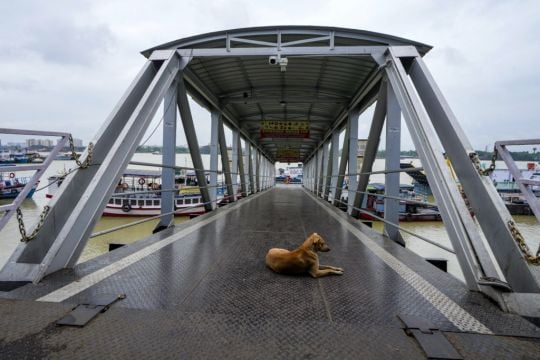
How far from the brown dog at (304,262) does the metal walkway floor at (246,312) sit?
0.08m

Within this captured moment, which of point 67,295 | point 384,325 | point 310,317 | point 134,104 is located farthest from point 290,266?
point 134,104

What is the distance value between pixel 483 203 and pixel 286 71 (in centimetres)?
568

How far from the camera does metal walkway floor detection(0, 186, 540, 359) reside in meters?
1.53

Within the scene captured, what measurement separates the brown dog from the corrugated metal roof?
362 cm

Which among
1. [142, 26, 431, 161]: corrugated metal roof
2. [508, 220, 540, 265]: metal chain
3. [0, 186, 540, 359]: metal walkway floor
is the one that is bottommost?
[0, 186, 540, 359]: metal walkway floor

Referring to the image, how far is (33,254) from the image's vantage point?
2477 mm

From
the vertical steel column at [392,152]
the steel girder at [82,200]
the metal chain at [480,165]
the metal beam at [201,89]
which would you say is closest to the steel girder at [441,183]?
the metal chain at [480,165]

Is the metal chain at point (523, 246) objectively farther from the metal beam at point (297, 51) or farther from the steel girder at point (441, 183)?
the metal beam at point (297, 51)

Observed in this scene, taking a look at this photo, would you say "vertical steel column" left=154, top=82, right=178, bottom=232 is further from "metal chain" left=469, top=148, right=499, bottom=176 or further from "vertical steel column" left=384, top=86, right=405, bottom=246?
"metal chain" left=469, top=148, right=499, bottom=176

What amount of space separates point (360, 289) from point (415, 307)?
453mm

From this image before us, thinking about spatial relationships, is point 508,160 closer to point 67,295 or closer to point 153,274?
point 153,274

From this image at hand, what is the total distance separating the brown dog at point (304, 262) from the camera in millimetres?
2746

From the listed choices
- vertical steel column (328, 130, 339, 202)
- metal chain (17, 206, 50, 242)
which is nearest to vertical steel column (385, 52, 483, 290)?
metal chain (17, 206, 50, 242)

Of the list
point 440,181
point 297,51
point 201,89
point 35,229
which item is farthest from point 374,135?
point 35,229
